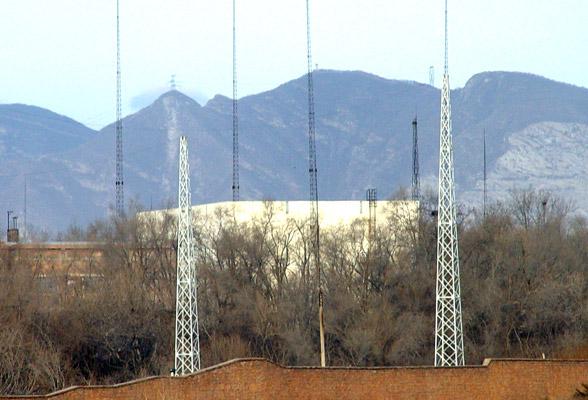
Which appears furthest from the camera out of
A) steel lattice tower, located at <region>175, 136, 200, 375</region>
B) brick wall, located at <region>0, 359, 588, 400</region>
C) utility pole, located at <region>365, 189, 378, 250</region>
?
utility pole, located at <region>365, 189, 378, 250</region>

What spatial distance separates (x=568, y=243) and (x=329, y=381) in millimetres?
43070

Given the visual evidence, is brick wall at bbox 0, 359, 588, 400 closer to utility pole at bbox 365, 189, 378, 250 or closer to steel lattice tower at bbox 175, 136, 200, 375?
steel lattice tower at bbox 175, 136, 200, 375

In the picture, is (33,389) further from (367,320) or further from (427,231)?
(427,231)

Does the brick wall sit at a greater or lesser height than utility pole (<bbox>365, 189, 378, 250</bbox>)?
lesser

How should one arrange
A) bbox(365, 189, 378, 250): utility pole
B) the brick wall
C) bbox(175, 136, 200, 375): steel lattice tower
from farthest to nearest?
bbox(365, 189, 378, 250): utility pole < bbox(175, 136, 200, 375): steel lattice tower < the brick wall

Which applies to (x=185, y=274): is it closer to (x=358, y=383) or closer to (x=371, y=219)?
(x=358, y=383)

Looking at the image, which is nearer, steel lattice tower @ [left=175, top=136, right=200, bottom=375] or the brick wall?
the brick wall

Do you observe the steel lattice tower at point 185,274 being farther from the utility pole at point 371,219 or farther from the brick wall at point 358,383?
the utility pole at point 371,219

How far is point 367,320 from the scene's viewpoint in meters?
65.4

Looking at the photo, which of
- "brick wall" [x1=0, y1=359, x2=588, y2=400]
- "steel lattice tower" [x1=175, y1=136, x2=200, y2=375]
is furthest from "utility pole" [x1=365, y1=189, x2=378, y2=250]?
"brick wall" [x1=0, y1=359, x2=588, y2=400]

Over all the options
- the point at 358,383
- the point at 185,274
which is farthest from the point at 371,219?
the point at 358,383

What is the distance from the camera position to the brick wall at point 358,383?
3622cm

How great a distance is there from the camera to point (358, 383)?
38.5 meters

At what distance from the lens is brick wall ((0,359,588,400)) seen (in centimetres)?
3622
